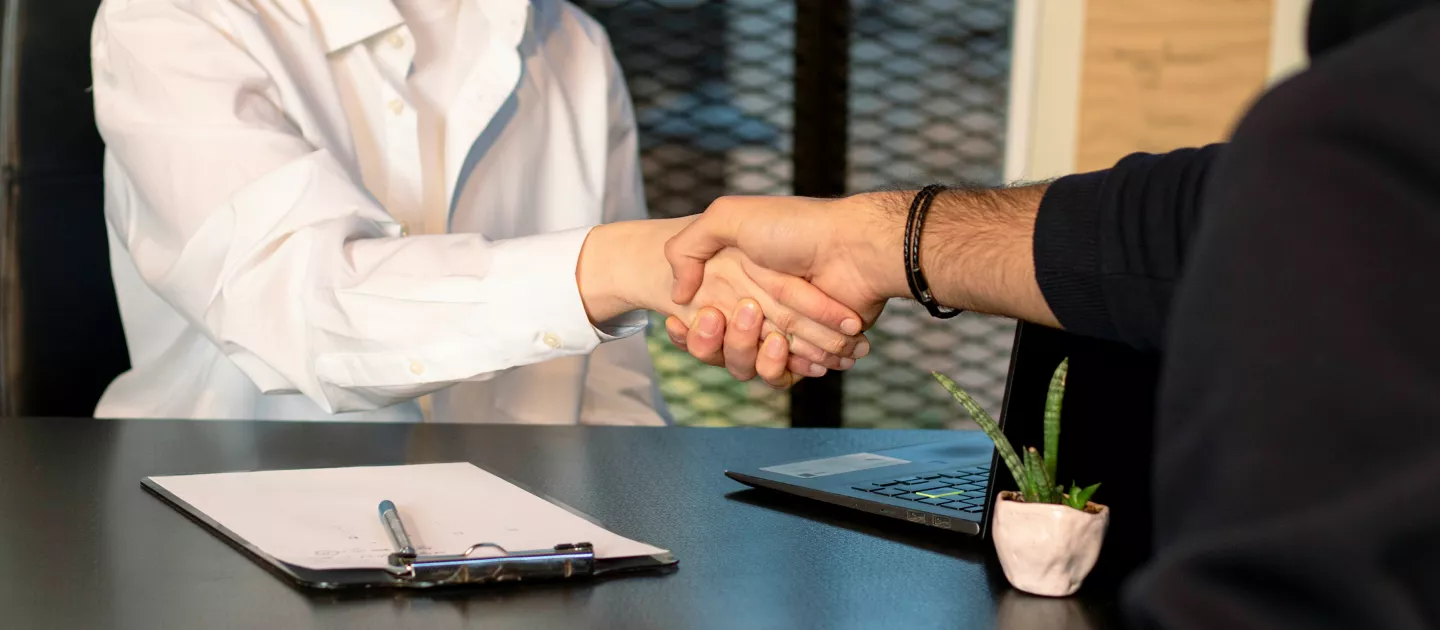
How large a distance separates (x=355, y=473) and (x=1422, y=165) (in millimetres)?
751

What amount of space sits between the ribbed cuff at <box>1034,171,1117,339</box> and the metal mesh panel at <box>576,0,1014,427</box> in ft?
6.01

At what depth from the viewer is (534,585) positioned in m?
0.65

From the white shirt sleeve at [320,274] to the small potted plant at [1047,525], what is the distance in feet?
1.79

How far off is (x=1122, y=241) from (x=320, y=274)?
0.75 metres

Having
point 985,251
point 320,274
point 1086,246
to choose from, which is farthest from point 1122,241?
point 320,274

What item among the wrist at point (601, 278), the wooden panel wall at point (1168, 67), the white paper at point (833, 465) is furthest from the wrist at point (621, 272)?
the wooden panel wall at point (1168, 67)

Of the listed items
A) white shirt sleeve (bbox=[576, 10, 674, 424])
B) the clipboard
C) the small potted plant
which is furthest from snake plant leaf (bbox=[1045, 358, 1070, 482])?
white shirt sleeve (bbox=[576, 10, 674, 424])

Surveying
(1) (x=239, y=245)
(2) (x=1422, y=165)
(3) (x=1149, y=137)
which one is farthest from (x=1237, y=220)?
(3) (x=1149, y=137)

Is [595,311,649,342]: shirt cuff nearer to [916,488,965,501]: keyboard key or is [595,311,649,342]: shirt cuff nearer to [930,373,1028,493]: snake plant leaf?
[916,488,965,501]: keyboard key

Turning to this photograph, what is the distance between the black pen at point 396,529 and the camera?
2.15 ft

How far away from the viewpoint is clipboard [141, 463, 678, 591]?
0.63 metres

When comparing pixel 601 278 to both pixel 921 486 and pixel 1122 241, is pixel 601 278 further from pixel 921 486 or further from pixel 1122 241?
pixel 1122 241

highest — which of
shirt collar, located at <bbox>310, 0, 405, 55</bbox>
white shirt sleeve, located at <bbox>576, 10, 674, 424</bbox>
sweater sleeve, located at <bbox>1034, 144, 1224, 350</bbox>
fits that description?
shirt collar, located at <bbox>310, 0, 405, 55</bbox>

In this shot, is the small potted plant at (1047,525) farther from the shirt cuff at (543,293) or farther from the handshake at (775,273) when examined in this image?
the shirt cuff at (543,293)
